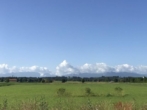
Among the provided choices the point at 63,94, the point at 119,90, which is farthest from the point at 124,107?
the point at 119,90

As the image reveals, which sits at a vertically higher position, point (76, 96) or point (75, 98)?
point (75, 98)

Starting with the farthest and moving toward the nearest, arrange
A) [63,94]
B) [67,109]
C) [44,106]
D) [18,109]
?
[63,94] → [67,109] → [18,109] → [44,106]

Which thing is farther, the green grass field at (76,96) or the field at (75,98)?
the green grass field at (76,96)

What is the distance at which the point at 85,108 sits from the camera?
1196cm

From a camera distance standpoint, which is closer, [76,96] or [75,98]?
[75,98]

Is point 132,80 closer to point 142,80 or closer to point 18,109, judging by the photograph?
point 142,80

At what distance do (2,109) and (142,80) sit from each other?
154368 millimetres

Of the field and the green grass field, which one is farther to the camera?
the green grass field

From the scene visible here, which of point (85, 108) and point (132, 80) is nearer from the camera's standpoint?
point (85, 108)

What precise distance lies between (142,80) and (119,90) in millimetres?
104593

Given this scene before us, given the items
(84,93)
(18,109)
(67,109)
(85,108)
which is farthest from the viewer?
(84,93)

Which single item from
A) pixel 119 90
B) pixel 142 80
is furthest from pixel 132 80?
pixel 119 90

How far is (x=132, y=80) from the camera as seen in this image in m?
164

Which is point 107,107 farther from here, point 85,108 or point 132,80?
point 132,80
